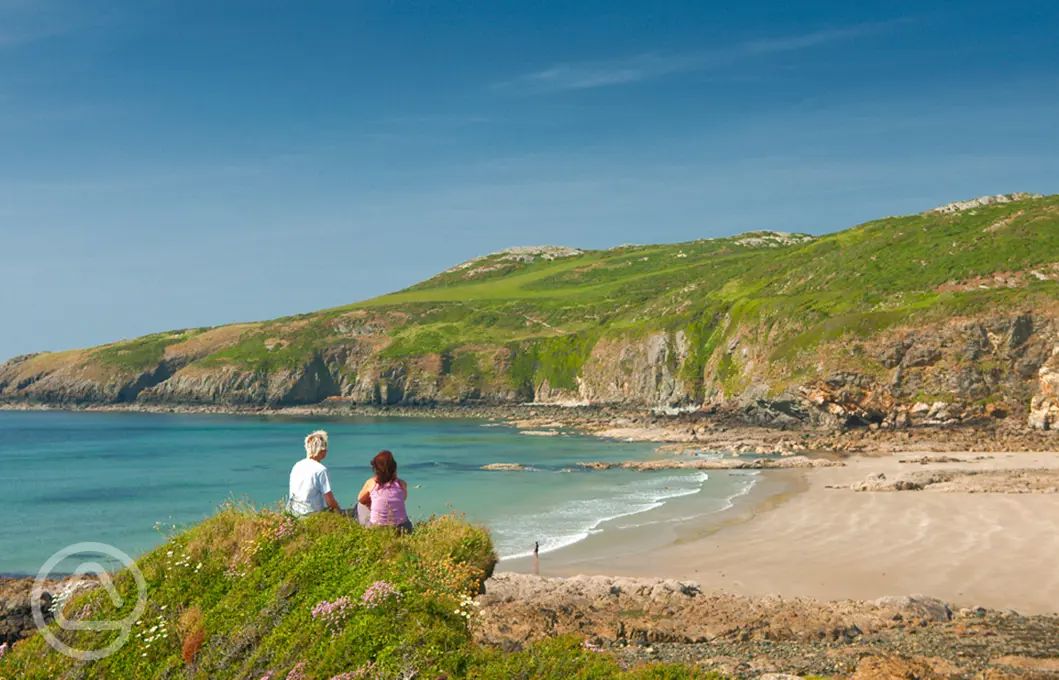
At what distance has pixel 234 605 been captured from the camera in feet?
29.9

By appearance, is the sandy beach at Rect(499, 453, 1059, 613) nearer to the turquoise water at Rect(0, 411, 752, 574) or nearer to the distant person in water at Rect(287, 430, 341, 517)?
the turquoise water at Rect(0, 411, 752, 574)

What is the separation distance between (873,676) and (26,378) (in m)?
192

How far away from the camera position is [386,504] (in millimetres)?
10695

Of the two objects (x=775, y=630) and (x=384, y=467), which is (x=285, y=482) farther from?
(x=384, y=467)

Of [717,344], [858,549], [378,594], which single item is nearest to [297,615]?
[378,594]

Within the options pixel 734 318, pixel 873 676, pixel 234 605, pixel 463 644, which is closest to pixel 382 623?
pixel 463 644

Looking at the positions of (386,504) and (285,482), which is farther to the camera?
(285,482)

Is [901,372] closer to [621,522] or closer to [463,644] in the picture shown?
[621,522]

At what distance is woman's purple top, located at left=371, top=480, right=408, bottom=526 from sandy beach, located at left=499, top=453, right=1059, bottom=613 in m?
13.6

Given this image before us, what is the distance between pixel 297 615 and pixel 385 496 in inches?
89.0

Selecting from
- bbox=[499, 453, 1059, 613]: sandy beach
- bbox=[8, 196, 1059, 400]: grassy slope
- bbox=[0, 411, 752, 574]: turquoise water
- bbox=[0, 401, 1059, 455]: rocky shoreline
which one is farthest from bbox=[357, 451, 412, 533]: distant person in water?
bbox=[8, 196, 1059, 400]: grassy slope

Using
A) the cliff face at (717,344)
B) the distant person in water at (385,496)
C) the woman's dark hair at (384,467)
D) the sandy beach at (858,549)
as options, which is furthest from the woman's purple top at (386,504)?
the cliff face at (717,344)

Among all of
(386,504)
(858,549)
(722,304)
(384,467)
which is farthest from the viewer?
(722,304)

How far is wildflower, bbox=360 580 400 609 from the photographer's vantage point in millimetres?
8398
